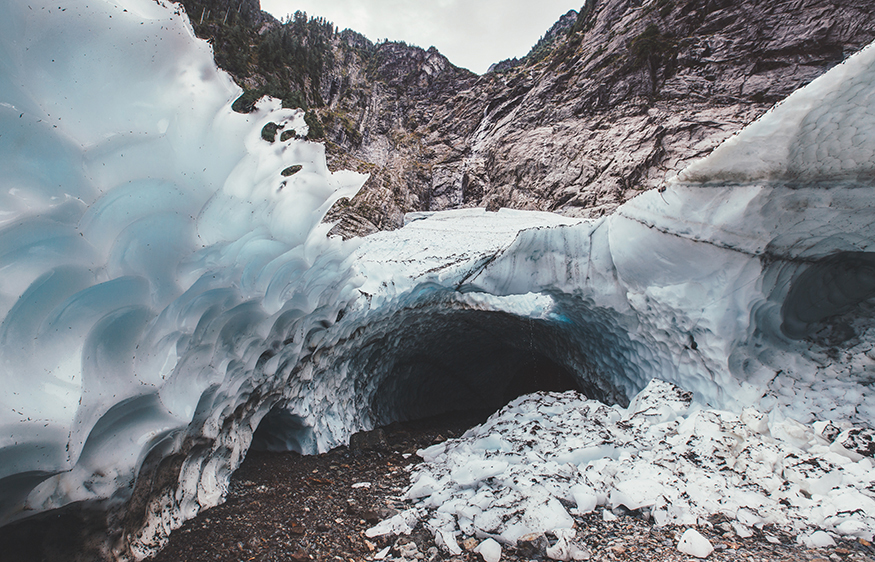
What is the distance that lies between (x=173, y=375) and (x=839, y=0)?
55.7 feet

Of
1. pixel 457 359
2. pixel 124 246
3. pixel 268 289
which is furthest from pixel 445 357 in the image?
pixel 124 246

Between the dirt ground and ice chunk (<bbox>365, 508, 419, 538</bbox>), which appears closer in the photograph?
the dirt ground

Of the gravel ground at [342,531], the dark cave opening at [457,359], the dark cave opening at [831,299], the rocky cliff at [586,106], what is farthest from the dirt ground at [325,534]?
the rocky cliff at [586,106]

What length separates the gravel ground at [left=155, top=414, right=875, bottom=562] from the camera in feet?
5.25

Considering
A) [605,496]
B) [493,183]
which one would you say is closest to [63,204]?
[605,496]

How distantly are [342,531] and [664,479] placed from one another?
81.2 inches

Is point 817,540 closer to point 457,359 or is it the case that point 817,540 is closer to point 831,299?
point 831,299

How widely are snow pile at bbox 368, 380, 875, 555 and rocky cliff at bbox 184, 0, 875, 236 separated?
9.62 metres

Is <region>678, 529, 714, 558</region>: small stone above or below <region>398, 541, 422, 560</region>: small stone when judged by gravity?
above

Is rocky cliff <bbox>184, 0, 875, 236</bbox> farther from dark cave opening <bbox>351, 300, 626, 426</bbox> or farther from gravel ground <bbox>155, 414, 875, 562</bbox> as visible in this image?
gravel ground <bbox>155, 414, 875, 562</bbox>

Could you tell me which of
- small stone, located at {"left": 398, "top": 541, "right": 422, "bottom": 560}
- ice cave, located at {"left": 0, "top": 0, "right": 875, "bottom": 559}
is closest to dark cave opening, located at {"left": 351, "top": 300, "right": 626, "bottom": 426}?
ice cave, located at {"left": 0, "top": 0, "right": 875, "bottom": 559}

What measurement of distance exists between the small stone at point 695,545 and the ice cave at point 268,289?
0.26m

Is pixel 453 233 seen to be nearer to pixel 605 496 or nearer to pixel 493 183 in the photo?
pixel 605 496

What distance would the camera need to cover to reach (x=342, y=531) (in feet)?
7.29
